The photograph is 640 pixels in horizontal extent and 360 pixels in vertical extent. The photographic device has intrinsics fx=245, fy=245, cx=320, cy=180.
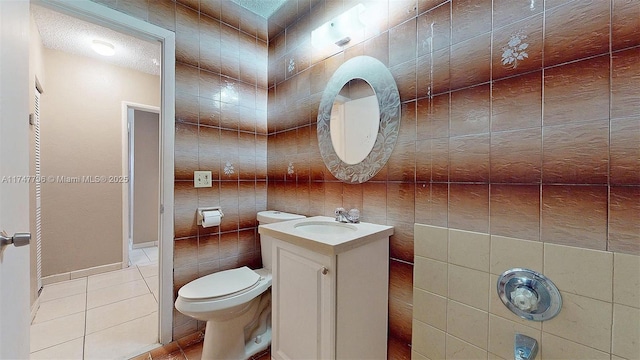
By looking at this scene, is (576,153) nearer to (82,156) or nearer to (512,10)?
(512,10)

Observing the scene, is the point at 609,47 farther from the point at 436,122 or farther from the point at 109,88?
the point at 109,88

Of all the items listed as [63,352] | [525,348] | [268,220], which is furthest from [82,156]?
[525,348]

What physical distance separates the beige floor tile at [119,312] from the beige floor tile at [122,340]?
77 mm

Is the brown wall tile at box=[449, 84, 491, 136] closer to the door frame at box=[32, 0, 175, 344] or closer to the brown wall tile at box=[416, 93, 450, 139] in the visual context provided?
the brown wall tile at box=[416, 93, 450, 139]

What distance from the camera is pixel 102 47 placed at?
7.77 ft

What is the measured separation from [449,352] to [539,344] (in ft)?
1.14

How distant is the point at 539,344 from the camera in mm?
875

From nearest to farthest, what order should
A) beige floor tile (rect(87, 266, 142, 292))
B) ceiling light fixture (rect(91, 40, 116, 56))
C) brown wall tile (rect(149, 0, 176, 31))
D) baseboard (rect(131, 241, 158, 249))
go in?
brown wall tile (rect(149, 0, 176, 31)), ceiling light fixture (rect(91, 40, 116, 56)), beige floor tile (rect(87, 266, 142, 292)), baseboard (rect(131, 241, 158, 249))

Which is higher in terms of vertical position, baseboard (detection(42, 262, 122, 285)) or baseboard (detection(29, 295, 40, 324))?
baseboard (detection(42, 262, 122, 285))

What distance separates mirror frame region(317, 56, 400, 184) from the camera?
1319mm

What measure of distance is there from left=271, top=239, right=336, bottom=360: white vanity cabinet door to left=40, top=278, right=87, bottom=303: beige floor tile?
2.31 meters

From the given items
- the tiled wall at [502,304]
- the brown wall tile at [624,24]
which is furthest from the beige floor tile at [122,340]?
the brown wall tile at [624,24]

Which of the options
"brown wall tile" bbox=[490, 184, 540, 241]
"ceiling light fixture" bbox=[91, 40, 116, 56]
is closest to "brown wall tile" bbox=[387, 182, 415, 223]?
"brown wall tile" bbox=[490, 184, 540, 241]

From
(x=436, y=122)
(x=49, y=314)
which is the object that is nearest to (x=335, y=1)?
(x=436, y=122)
